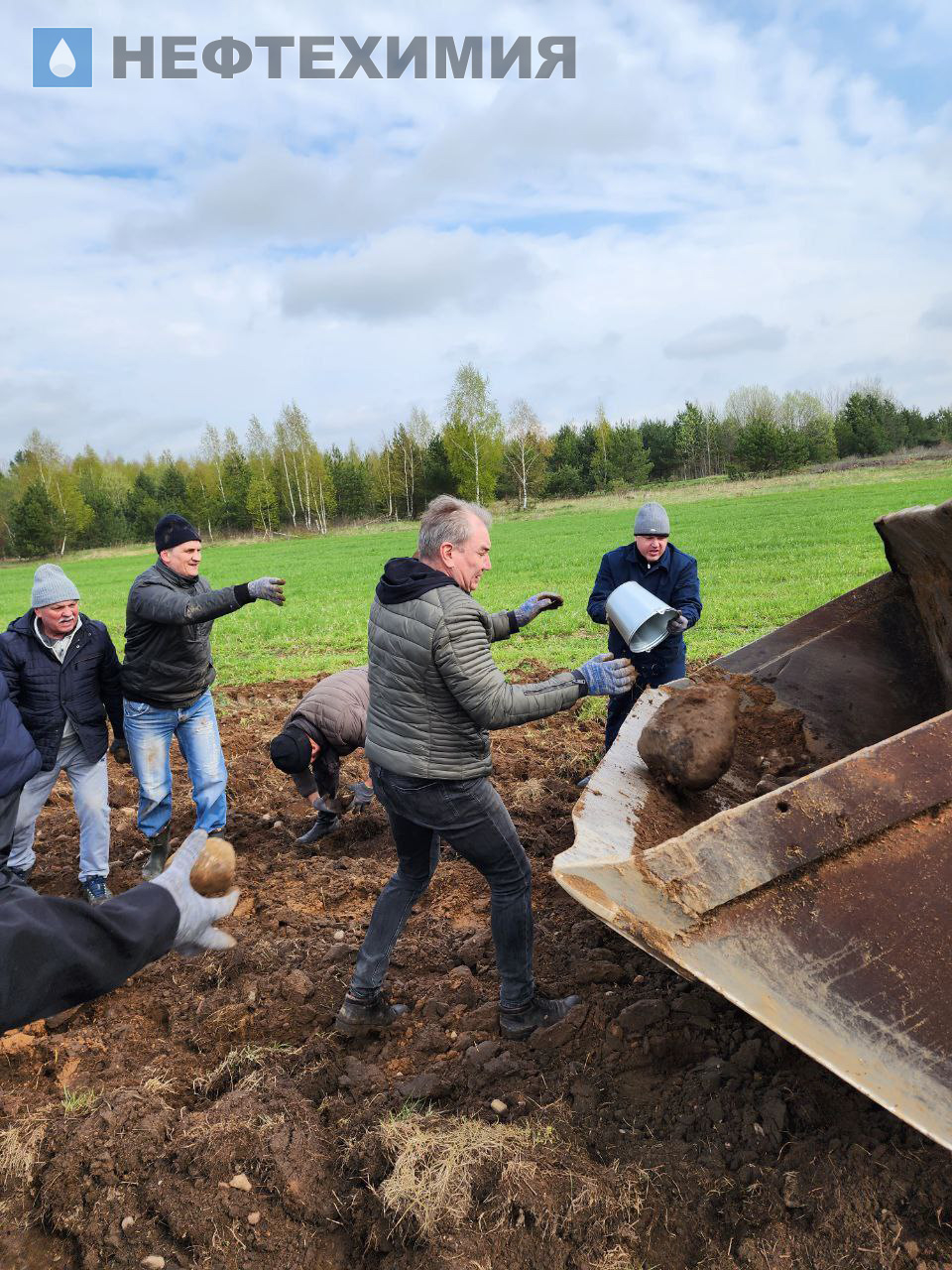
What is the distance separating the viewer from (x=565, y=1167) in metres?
2.53

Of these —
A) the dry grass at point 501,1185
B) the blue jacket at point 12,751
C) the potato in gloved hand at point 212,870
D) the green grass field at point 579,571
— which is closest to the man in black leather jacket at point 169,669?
the blue jacket at point 12,751

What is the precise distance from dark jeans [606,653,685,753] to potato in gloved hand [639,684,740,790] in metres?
2.13

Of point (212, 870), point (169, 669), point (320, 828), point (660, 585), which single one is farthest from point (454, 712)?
point (660, 585)

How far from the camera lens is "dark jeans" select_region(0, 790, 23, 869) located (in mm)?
3828

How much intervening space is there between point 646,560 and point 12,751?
375cm

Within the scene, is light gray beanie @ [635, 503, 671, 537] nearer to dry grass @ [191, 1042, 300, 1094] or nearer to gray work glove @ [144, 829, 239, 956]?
dry grass @ [191, 1042, 300, 1094]

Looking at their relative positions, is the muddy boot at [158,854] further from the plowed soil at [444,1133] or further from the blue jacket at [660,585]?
the blue jacket at [660,585]

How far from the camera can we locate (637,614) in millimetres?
4422

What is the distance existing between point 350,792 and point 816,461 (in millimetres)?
57794

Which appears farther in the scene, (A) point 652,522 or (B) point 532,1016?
(A) point 652,522

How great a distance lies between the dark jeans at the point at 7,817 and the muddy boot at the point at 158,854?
1132 millimetres

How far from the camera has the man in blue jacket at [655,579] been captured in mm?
5355

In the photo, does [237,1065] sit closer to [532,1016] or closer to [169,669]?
[532,1016]

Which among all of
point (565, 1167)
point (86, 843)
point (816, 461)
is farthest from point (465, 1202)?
point (816, 461)
